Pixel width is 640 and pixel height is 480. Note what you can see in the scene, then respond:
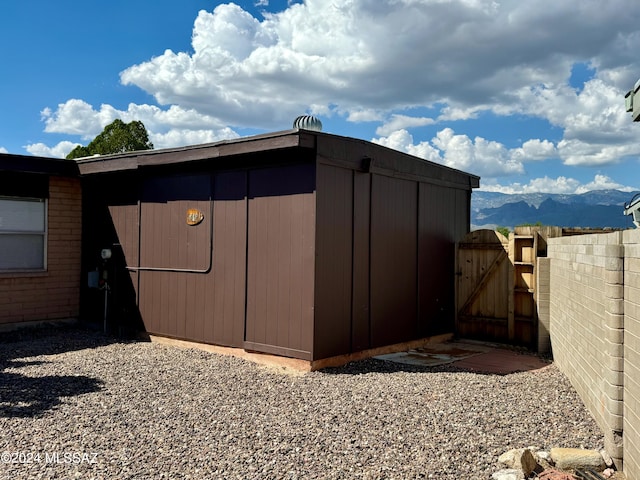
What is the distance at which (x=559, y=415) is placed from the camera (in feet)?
15.5

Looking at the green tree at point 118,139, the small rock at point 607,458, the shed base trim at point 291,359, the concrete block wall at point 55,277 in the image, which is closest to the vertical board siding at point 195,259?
the shed base trim at point 291,359

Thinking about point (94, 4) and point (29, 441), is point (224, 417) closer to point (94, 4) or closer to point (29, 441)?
point (29, 441)

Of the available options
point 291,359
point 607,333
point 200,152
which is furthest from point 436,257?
point 607,333

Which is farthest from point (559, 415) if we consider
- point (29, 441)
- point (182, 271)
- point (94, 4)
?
point (94, 4)

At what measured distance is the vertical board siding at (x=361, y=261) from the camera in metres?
6.92

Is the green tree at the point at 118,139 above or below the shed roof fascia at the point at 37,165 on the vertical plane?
above

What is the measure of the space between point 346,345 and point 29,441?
3727 millimetres

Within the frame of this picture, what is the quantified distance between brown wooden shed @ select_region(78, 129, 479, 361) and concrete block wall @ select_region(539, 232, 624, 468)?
2.13 metres

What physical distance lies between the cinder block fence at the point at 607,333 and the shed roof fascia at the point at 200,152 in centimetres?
319

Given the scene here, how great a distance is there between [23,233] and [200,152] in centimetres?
380

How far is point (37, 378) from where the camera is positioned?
581 centimetres

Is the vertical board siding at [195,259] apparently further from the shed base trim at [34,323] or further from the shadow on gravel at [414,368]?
the shed base trim at [34,323]

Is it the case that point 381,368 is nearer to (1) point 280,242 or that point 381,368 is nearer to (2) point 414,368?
(2) point 414,368

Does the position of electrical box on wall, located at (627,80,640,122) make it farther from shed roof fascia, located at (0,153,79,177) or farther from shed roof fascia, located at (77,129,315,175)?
shed roof fascia, located at (0,153,79,177)
